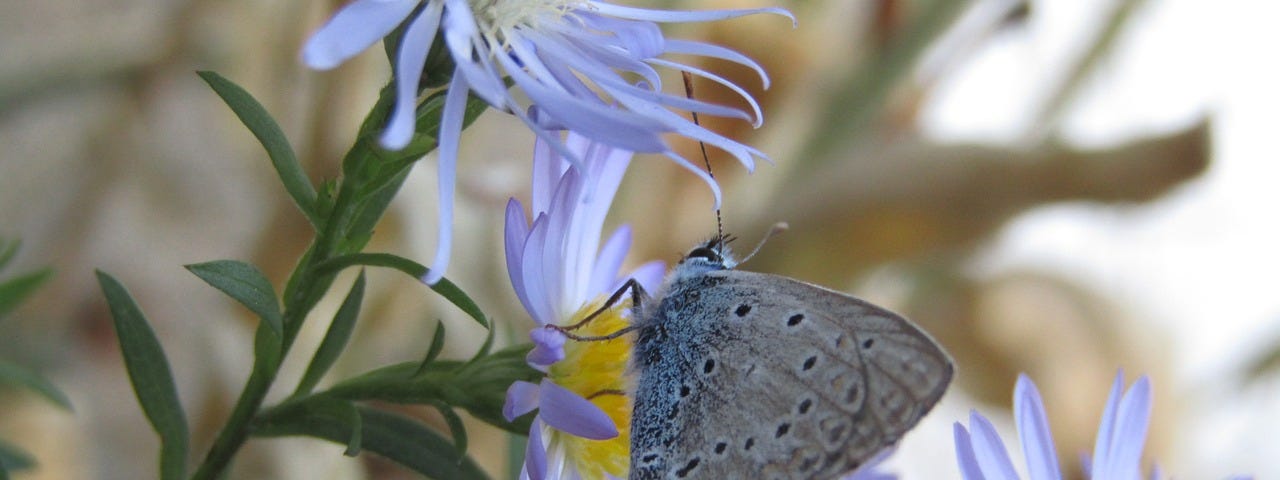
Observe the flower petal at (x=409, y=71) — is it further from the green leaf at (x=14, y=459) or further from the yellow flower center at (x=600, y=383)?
the green leaf at (x=14, y=459)

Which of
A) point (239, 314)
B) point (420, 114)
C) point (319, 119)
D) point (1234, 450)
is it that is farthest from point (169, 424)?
point (1234, 450)

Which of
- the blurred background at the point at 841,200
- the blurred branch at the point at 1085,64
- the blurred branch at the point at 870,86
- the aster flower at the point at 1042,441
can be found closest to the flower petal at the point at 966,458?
the aster flower at the point at 1042,441

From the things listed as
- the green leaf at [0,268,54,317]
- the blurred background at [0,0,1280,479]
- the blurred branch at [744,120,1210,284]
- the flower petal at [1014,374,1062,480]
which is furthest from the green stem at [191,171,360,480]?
the blurred branch at [744,120,1210,284]

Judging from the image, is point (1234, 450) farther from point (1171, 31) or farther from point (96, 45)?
point (96, 45)

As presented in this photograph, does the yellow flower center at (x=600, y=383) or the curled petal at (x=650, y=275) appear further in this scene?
the curled petal at (x=650, y=275)

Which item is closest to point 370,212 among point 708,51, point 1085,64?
point 708,51

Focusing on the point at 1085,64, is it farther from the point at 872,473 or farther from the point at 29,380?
the point at 29,380

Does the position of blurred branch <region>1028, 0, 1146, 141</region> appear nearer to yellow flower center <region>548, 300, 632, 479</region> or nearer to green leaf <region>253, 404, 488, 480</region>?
yellow flower center <region>548, 300, 632, 479</region>
